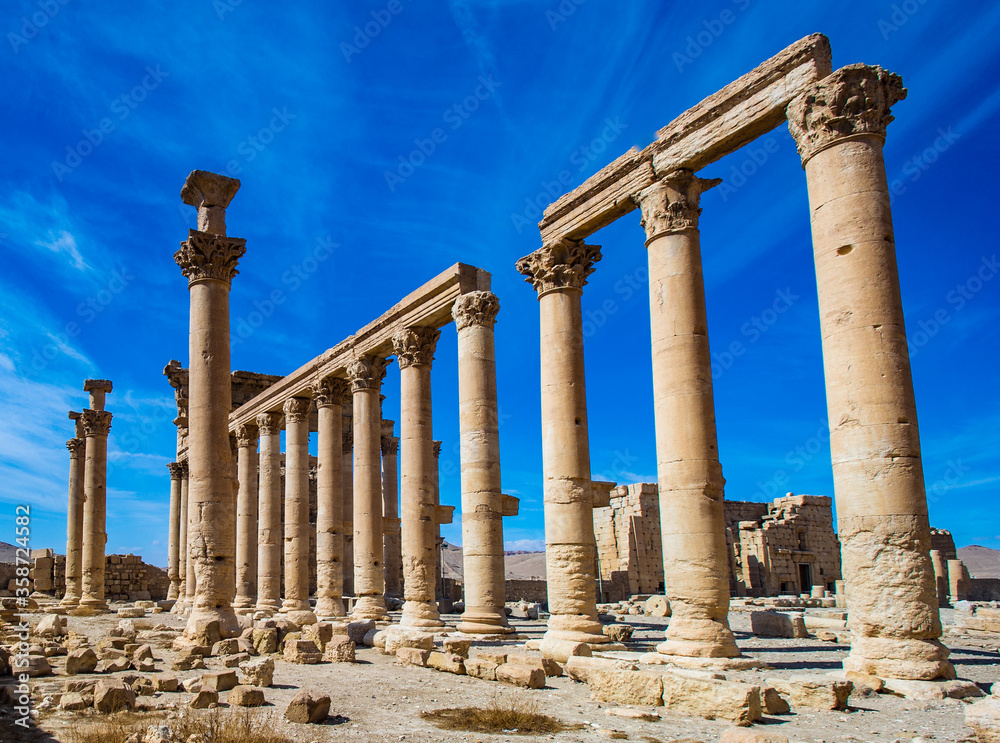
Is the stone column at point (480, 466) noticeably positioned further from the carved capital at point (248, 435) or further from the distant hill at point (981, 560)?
the distant hill at point (981, 560)

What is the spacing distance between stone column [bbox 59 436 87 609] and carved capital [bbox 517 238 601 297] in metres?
25.8

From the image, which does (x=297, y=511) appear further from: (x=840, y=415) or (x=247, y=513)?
(x=840, y=415)

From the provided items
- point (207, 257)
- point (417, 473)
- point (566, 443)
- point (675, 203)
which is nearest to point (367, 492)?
point (417, 473)

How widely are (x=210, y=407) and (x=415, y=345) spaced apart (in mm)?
5353

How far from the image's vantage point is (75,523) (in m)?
34.2

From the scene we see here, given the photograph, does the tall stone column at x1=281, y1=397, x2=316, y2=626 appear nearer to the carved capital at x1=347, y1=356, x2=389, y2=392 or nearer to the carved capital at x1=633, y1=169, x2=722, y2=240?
the carved capital at x1=347, y1=356, x2=389, y2=392

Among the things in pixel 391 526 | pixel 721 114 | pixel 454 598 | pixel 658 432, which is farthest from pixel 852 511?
pixel 454 598

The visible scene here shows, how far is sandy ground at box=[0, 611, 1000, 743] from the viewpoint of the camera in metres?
8.24

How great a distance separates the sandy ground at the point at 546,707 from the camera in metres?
8.24

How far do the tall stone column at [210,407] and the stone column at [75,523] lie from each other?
63.2 ft

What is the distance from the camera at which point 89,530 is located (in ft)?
106

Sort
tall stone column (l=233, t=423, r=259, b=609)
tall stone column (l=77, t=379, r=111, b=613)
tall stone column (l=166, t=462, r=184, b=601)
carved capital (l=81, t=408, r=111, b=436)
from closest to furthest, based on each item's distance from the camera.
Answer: tall stone column (l=233, t=423, r=259, b=609)
tall stone column (l=77, t=379, r=111, b=613)
carved capital (l=81, t=408, r=111, b=436)
tall stone column (l=166, t=462, r=184, b=601)

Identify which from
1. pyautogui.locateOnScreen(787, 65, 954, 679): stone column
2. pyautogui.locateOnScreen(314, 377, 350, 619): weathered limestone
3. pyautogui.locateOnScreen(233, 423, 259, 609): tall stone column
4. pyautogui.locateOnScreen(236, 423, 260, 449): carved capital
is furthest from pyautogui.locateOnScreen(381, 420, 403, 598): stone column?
pyautogui.locateOnScreen(787, 65, 954, 679): stone column

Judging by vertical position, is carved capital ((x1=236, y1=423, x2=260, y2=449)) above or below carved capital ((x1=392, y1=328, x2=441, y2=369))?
below
